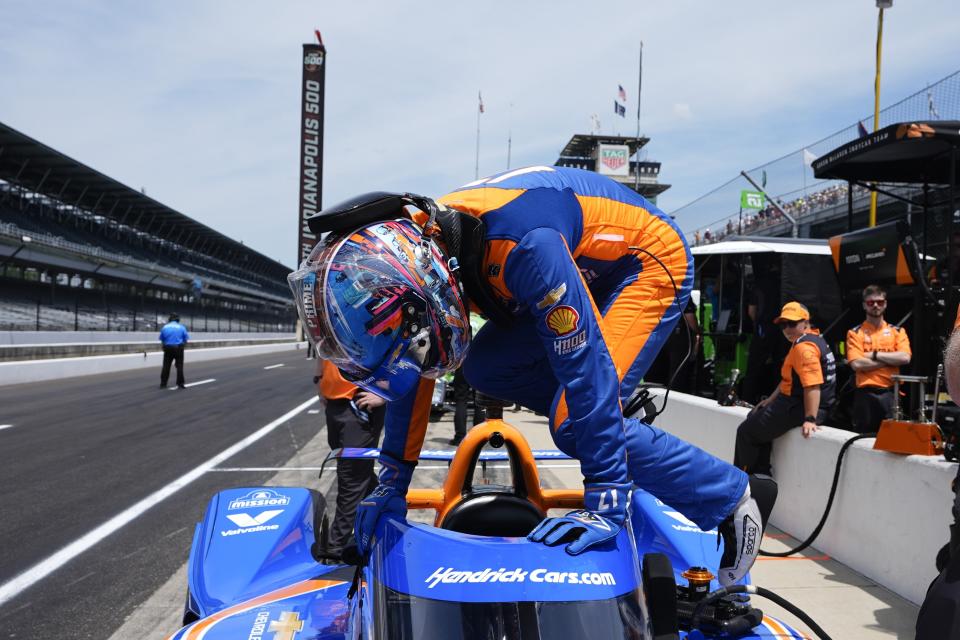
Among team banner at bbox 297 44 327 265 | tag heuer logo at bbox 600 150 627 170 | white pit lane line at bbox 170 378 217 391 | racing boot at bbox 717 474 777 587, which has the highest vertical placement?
tag heuer logo at bbox 600 150 627 170

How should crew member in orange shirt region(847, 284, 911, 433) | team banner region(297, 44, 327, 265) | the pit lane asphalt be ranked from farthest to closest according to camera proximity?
team banner region(297, 44, 327, 265) → crew member in orange shirt region(847, 284, 911, 433) → the pit lane asphalt

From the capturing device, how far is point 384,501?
224 centimetres

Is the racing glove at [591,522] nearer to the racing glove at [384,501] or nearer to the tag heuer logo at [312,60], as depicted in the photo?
the racing glove at [384,501]

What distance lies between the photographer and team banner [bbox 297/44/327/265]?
35.9 meters

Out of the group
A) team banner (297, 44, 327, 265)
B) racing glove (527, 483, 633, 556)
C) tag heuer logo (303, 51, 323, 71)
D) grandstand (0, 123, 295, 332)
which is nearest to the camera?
racing glove (527, 483, 633, 556)

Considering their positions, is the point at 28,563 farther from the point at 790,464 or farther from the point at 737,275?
the point at 737,275

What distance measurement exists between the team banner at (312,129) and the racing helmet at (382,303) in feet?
112

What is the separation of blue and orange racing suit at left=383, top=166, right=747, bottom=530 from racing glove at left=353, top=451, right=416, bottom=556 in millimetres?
56

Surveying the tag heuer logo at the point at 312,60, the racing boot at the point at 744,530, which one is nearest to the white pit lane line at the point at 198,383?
the racing boot at the point at 744,530

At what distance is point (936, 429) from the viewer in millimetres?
4004

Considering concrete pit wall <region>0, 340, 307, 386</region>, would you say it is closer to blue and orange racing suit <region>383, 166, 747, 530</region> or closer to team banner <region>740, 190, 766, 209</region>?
team banner <region>740, 190, 766, 209</region>

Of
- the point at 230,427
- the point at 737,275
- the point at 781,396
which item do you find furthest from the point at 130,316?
the point at 781,396

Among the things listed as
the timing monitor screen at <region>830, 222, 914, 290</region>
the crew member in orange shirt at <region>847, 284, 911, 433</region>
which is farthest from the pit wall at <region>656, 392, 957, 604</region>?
the timing monitor screen at <region>830, 222, 914, 290</region>

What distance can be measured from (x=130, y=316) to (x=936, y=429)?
1573 inches
